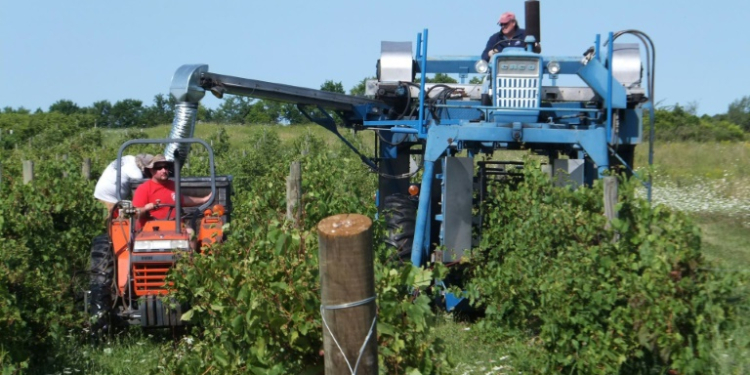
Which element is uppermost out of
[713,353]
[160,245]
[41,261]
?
[160,245]

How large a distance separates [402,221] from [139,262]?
3.17 m

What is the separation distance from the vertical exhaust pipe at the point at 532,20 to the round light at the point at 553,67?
1308mm

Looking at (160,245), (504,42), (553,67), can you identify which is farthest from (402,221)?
(160,245)

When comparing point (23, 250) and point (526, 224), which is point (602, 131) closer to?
point (526, 224)

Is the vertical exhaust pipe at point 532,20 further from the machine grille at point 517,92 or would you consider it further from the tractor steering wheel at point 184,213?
the tractor steering wheel at point 184,213

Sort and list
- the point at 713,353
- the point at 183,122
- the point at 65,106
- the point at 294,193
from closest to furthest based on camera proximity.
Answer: the point at 713,353 → the point at 294,193 → the point at 183,122 → the point at 65,106

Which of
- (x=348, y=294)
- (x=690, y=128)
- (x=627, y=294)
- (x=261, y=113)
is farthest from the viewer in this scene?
(x=261, y=113)

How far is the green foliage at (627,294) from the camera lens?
20.7 feet

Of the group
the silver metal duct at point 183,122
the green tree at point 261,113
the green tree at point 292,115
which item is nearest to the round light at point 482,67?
the silver metal duct at point 183,122

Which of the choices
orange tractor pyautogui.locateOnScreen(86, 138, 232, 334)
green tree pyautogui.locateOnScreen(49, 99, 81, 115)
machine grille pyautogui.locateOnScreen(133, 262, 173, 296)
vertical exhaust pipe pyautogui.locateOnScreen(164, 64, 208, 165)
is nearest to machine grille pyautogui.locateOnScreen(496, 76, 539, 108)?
vertical exhaust pipe pyautogui.locateOnScreen(164, 64, 208, 165)

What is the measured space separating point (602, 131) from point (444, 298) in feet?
7.38

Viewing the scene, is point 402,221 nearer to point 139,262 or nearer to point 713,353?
point 139,262

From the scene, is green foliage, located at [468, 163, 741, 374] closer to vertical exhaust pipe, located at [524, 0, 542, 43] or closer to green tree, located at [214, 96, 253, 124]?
vertical exhaust pipe, located at [524, 0, 542, 43]

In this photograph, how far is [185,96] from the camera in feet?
35.6
